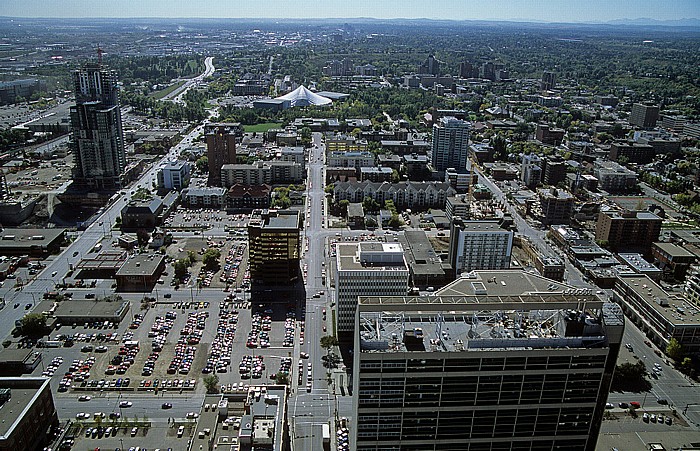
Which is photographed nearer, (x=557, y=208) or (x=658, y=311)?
(x=658, y=311)

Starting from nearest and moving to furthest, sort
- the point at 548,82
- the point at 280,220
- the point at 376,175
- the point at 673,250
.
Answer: the point at 280,220 < the point at 673,250 < the point at 376,175 < the point at 548,82

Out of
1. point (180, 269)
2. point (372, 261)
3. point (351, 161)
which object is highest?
point (372, 261)

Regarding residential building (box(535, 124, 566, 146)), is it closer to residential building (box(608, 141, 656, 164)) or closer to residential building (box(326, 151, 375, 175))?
residential building (box(608, 141, 656, 164))

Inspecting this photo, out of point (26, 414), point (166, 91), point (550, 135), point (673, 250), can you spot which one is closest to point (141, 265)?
point (26, 414)

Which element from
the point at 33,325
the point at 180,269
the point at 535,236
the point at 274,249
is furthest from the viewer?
the point at 535,236

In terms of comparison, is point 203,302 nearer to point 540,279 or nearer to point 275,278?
point 275,278

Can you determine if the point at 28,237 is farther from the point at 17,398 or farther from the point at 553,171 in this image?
the point at 553,171

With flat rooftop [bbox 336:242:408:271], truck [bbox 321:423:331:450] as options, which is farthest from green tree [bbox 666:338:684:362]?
truck [bbox 321:423:331:450]

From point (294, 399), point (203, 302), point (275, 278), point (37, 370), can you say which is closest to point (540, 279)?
point (294, 399)
